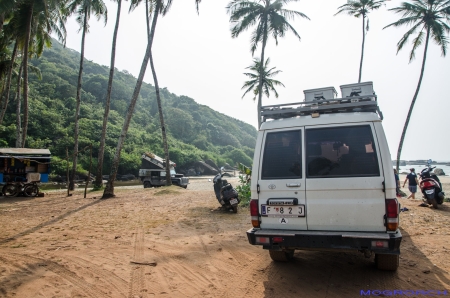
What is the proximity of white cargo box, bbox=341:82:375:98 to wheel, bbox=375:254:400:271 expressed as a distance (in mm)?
3344

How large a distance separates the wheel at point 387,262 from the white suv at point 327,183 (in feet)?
0.04

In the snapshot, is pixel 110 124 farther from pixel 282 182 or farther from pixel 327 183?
pixel 327 183

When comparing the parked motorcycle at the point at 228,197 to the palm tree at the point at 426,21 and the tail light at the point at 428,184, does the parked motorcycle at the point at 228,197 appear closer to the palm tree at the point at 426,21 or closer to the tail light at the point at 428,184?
the tail light at the point at 428,184

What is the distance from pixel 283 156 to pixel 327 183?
705mm

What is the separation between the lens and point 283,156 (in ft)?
14.4

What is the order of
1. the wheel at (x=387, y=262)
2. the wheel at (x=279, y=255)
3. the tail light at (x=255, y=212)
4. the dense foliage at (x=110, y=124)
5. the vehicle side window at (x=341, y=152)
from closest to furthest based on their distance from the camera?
the vehicle side window at (x=341, y=152) < the wheel at (x=387, y=262) < the tail light at (x=255, y=212) < the wheel at (x=279, y=255) < the dense foliage at (x=110, y=124)

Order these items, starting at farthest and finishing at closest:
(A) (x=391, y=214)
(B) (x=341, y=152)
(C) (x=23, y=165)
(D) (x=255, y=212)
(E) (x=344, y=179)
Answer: (C) (x=23, y=165)
(D) (x=255, y=212)
(B) (x=341, y=152)
(E) (x=344, y=179)
(A) (x=391, y=214)

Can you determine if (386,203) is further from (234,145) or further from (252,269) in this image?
(234,145)

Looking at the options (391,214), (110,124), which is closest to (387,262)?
(391,214)

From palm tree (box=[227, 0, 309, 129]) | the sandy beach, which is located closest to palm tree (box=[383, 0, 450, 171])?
palm tree (box=[227, 0, 309, 129])

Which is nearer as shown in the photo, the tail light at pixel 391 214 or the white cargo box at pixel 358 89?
the tail light at pixel 391 214

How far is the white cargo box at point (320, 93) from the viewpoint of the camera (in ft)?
20.4

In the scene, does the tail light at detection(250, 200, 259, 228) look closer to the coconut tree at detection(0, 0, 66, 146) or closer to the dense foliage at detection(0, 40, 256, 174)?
the coconut tree at detection(0, 0, 66, 146)

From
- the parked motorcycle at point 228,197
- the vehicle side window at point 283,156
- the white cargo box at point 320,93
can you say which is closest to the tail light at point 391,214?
the vehicle side window at point 283,156
